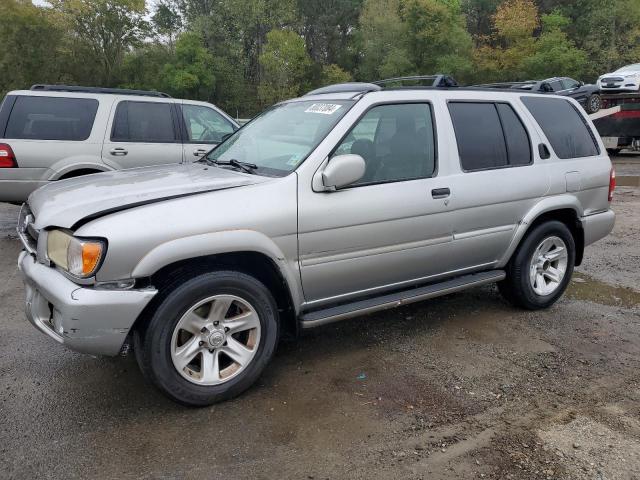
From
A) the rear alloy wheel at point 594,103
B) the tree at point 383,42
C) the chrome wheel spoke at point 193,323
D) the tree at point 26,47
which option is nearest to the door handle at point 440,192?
the chrome wheel spoke at point 193,323

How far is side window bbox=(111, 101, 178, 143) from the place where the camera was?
7168 mm

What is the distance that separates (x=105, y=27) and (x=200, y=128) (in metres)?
50.1

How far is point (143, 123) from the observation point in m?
7.39

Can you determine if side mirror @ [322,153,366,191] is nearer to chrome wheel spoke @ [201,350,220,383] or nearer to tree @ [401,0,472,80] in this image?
chrome wheel spoke @ [201,350,220,383]

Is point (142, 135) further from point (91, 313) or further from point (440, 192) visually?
point (91, 313)

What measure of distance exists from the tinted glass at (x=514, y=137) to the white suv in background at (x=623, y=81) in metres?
16.0

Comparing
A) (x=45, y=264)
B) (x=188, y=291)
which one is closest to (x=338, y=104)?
(x=188, y=291)

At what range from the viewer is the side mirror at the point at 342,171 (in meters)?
3.27

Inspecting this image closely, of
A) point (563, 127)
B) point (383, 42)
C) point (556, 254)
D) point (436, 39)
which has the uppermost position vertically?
point (383, 42)

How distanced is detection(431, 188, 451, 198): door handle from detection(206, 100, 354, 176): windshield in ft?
2.80

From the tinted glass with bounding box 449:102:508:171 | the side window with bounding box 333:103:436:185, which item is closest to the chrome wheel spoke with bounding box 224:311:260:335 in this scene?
the side window with bounding box 333:103:436:185

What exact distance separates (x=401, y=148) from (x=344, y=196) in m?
0.70

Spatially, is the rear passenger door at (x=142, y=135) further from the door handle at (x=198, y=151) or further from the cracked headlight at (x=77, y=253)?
the cracked headlight at (x=77, y=253)

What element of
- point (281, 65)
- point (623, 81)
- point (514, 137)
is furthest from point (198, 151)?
point (281, 65)
